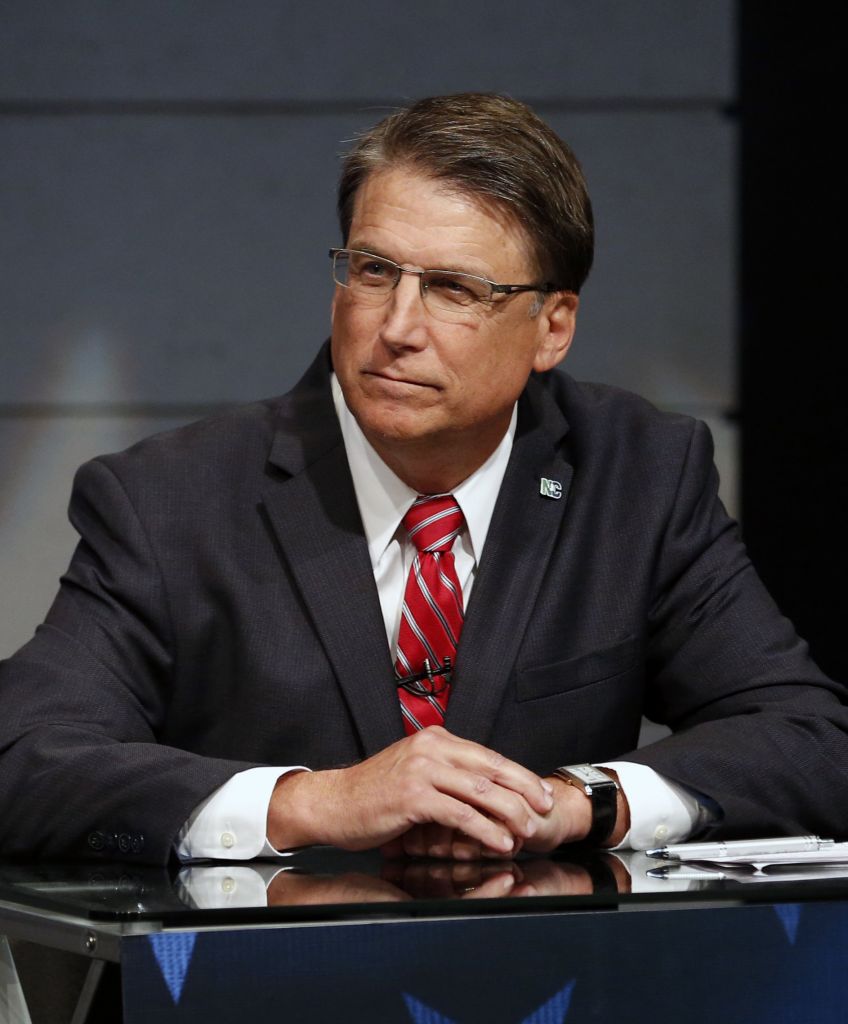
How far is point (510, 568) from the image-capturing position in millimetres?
2061

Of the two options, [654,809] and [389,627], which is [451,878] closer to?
[654,809]

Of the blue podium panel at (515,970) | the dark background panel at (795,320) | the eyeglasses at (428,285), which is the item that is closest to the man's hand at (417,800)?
the blue podium panel at (515,970)

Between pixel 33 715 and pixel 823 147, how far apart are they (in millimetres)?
2359

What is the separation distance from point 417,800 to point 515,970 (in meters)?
0.36

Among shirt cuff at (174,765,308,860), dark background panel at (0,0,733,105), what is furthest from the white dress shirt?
dark background panel at (0,0,733,105)

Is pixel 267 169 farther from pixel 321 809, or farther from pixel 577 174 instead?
pixel 321 809

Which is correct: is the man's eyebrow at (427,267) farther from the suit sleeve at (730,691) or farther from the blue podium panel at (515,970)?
the blue podium panel at (515,970)

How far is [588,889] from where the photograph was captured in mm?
1283

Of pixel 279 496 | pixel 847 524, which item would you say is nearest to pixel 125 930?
pixel 279 496

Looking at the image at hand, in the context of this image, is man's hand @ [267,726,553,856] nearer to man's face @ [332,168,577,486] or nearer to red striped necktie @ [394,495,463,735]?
red striped necktie @ [394,495,463,735]

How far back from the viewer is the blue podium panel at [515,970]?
1144 millimetres

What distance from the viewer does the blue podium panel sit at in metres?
1.14

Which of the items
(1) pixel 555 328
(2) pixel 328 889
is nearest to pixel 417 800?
(2) pixel 328 889

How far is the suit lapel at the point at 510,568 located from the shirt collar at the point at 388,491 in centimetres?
3
